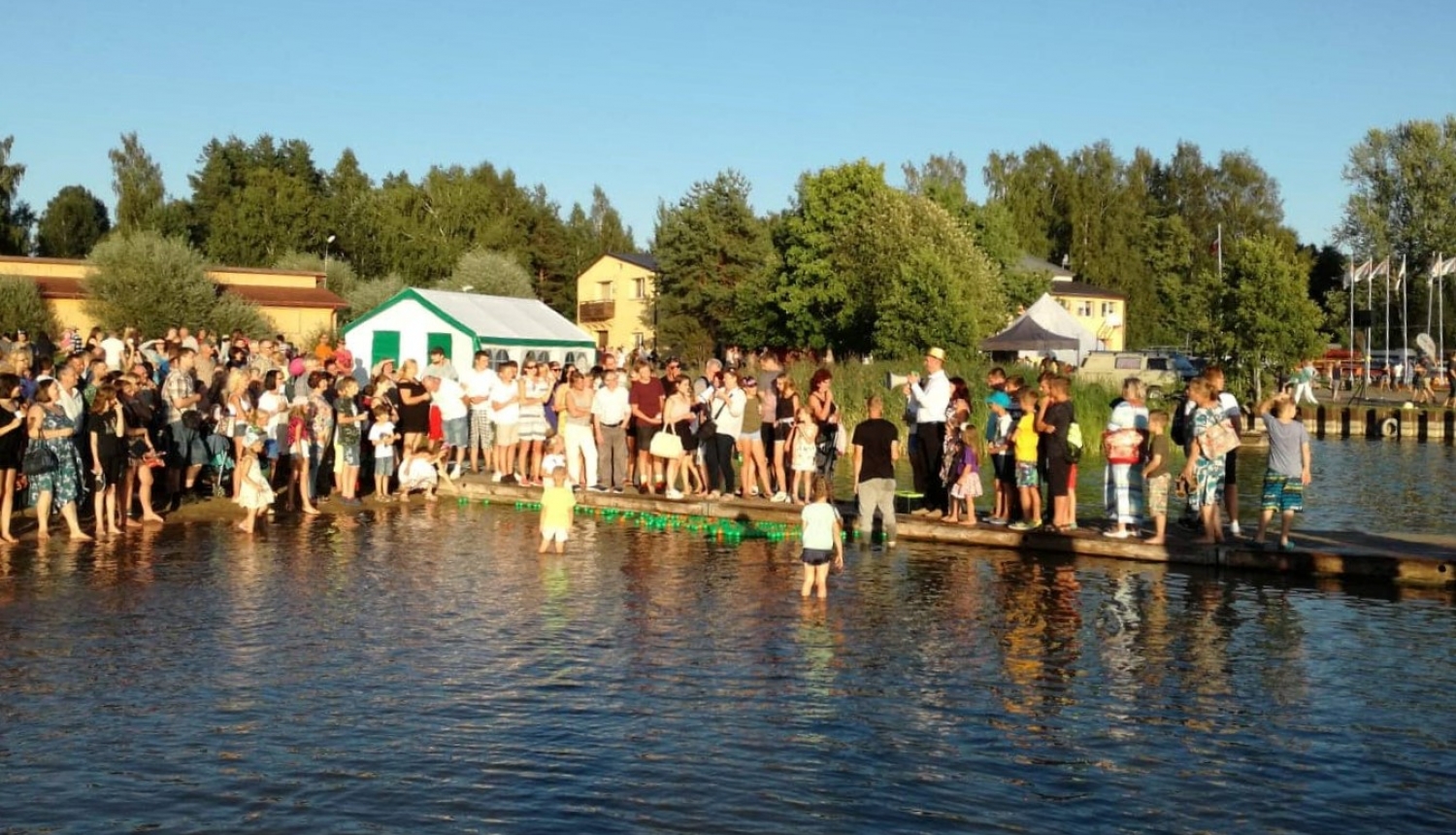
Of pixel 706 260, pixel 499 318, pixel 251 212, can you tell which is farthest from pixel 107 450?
pixel 251 212

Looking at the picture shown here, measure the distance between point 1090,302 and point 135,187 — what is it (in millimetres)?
62598

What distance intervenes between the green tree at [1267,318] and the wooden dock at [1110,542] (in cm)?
3770

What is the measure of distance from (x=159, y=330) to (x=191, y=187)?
4326 centimetres

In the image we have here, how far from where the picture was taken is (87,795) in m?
9.01

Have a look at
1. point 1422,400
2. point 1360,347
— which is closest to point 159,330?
point 1422,400

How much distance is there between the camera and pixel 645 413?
2350 centimetres

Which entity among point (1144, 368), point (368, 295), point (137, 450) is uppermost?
point (368, 295)

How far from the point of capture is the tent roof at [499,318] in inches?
Answer: 1622

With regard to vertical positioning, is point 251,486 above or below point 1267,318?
below

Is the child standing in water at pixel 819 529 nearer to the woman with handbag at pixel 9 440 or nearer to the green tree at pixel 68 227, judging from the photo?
the woman with handbag at pixel 9 440

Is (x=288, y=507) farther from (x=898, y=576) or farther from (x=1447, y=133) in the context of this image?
(x=1447, y=133)

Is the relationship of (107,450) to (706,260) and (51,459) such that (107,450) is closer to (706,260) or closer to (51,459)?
(51,459)

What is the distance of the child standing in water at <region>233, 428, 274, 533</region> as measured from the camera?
66.4 ft

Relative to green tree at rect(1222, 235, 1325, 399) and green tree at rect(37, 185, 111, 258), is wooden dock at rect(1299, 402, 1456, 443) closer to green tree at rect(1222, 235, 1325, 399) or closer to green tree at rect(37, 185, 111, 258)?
green tree at rect(1222, 235, 1325, 399)
